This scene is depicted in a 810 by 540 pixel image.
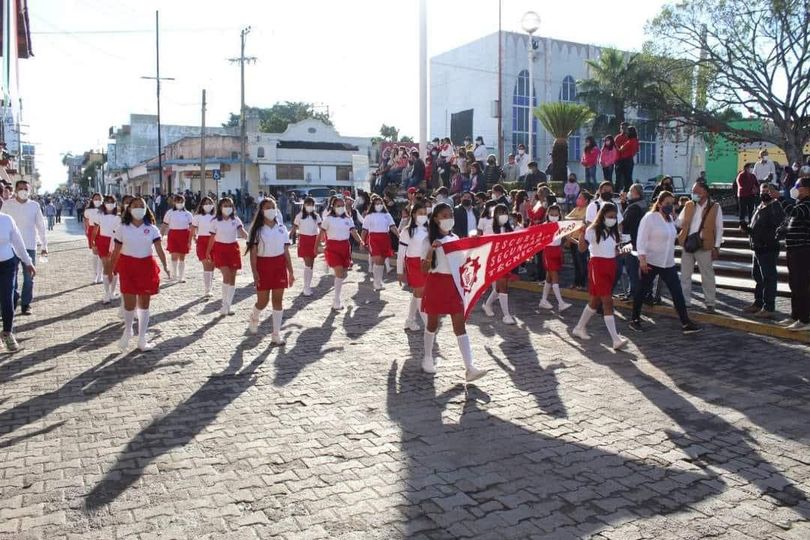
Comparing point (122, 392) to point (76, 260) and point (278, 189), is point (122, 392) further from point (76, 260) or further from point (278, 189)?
point (278, 189)

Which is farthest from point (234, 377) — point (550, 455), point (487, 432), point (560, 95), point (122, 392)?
point (560, 95)

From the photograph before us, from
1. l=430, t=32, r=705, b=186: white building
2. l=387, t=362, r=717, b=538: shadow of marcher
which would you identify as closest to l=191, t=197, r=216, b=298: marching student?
l=387, t=362, r=717, b=538: shadow of marcher

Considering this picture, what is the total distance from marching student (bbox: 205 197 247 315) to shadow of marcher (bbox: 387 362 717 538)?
19.3ft

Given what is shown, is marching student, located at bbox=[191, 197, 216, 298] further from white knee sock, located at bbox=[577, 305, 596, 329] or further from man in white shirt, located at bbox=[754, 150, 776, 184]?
man in white shirt, located at bbox=[754, 150, 776, 184]

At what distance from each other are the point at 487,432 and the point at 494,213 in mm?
5082

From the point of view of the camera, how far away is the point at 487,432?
5.53 m

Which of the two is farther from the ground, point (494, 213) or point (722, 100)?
point (722, 100)

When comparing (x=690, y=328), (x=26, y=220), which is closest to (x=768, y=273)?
(x=690, y=328)

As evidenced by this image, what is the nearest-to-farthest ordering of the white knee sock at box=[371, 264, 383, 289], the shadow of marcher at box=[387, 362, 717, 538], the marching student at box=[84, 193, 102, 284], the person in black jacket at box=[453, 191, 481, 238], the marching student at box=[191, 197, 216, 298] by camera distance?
the shadow of marcher at box=[387, 362, 717, 538], the marching student at box=[84, 193, 102, 284], the marching student at box=[191, 197, 216, 298], the white knee sock at box=[371, 264, 383, 289], the person in black jacket at box=[453, 191, 481, 238]

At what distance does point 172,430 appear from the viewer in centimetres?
551

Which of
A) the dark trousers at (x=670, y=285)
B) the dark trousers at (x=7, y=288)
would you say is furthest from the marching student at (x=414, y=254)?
the dark trousers at (x=7, y=288)

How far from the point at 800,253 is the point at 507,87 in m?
34.8

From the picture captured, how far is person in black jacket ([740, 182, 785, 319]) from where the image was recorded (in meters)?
9.69

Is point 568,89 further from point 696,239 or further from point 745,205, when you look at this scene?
point 696,239
